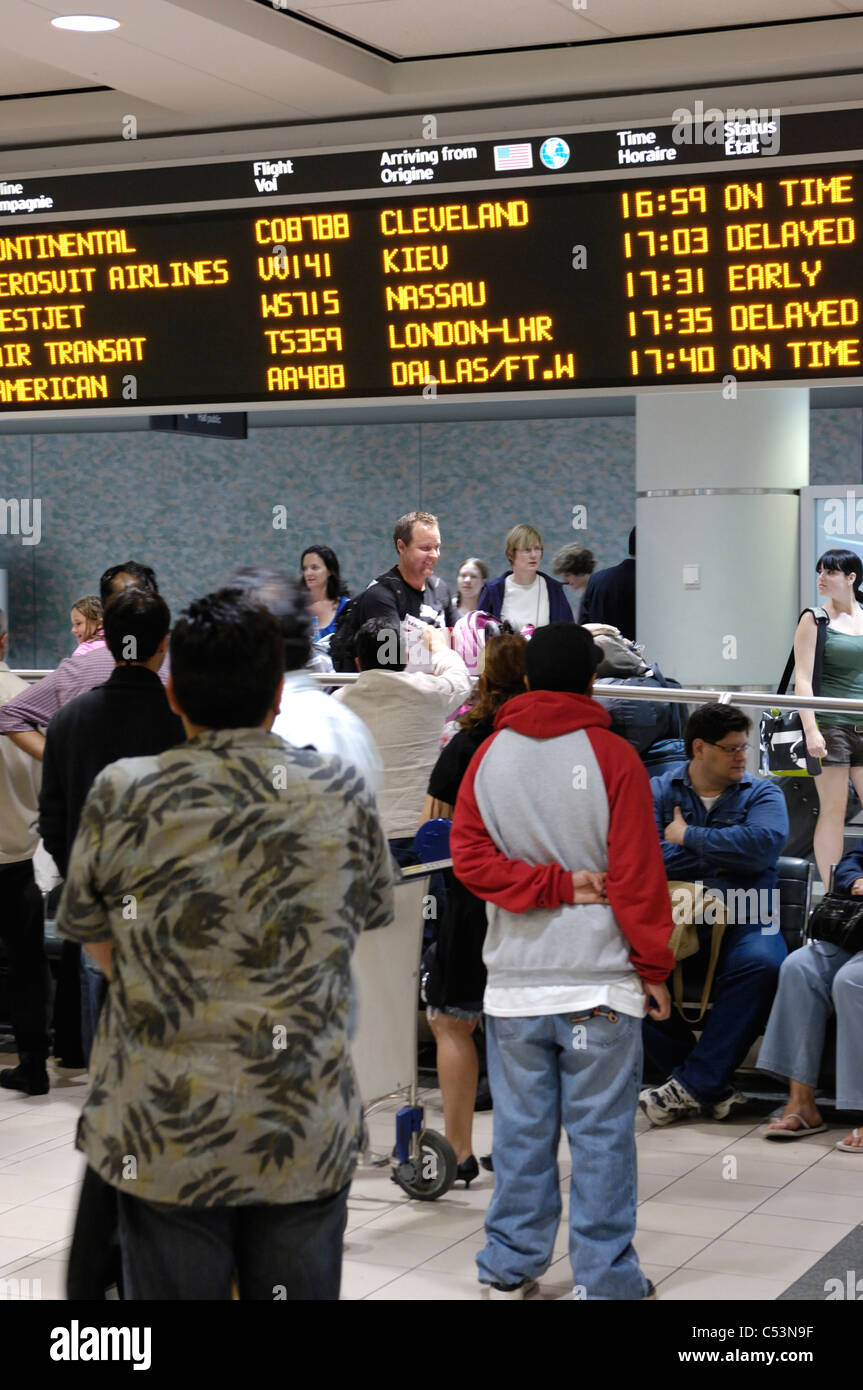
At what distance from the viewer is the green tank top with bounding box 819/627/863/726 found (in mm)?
7355

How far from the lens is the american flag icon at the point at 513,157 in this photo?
5.84 m

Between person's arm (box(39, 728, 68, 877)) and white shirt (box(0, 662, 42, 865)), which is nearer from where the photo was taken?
Answer: person's arm (box(39, 728, 68, 877))

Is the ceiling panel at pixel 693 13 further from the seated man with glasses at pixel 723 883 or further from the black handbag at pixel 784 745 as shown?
the black handbag at pixel 784 745

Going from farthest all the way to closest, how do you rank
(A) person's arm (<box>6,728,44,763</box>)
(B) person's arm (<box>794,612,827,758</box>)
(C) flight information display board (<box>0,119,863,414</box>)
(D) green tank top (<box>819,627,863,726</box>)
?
1. (D) green tank top (<box>819,627,863,726</box>)
2. (B) person's arm (<box>794,612,827,758</box>)
3. (C) flight information display board (<box>0,119,863,414</box>)
4. (A) person's arm (<box>6,728,44,763</box>)

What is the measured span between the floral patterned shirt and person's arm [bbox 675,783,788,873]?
3169 mm

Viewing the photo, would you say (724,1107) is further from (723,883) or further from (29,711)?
(29,711)

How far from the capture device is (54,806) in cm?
408

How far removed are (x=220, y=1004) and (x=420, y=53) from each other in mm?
4528

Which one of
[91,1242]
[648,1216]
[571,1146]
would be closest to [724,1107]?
[648,1216]

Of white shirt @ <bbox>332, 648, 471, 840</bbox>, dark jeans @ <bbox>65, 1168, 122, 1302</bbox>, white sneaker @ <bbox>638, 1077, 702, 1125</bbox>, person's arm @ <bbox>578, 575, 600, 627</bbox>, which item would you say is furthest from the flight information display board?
dark jeans @ <bbox>65, 1168, 122, 1302</bbox>

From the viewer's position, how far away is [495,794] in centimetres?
385

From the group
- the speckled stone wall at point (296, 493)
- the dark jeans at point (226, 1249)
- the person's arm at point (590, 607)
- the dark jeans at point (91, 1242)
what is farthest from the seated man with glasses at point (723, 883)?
the speckled stone wall at point (296, 493)

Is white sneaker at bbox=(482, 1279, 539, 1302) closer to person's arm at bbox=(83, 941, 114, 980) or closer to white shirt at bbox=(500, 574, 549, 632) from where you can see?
person's arm at bbox=(83, 941, 114, 980)

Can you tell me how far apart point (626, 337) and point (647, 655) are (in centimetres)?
247
